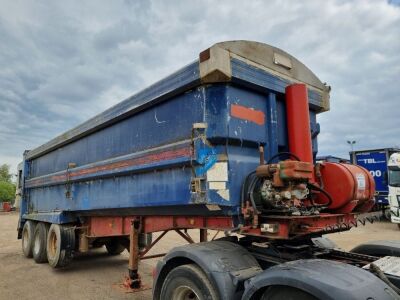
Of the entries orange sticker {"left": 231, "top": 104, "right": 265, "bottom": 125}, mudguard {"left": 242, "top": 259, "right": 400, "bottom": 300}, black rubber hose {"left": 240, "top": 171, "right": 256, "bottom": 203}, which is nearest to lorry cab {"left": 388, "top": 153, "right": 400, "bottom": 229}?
Result: orange sticker {"left": 231, "top": 104, "right": 265, "bottom": 125}

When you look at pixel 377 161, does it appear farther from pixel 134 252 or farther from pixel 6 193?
pixel 6 193

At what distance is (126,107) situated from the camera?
17.3 feet

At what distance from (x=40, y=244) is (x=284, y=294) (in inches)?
293

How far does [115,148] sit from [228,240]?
251 centimetres

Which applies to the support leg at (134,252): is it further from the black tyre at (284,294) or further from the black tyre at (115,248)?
the black tyre at (115,248)

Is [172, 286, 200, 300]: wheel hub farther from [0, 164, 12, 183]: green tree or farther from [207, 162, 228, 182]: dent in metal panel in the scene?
[0, 164, 12, 183]: green tree

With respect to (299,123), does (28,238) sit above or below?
below

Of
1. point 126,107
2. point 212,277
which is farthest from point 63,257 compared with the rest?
point 212,277

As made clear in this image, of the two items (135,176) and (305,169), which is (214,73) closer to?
(305,169)

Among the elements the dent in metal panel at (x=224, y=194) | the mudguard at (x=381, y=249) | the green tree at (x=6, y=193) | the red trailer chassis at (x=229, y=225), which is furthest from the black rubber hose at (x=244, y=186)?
the green tree at (x=6, y=193)

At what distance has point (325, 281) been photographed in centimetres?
241

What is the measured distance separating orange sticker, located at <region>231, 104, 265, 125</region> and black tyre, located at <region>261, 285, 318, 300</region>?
170cm

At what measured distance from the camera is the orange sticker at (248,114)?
12.3ft

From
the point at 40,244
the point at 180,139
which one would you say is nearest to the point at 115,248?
the point at 40,244
